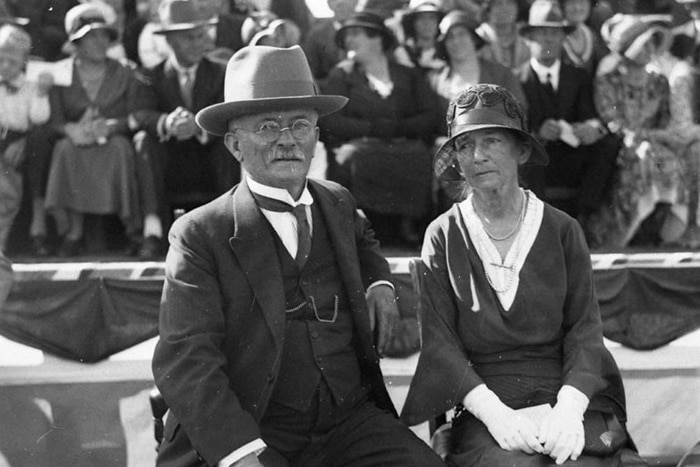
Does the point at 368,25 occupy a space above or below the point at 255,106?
below

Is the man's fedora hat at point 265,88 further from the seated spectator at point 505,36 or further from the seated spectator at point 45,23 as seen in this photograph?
the seated spectator at point 505,36

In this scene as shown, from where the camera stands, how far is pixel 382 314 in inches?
124

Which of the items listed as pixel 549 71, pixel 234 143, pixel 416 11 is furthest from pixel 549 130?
pixel 234 143

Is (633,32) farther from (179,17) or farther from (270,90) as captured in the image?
(270,90)

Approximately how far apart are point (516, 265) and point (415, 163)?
2.66m

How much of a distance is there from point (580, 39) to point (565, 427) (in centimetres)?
415

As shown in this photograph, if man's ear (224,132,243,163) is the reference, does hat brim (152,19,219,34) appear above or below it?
below

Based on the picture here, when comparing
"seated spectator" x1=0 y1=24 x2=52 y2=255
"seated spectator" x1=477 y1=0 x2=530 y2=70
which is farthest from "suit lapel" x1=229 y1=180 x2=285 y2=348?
"seated spectator" x1=477 y1=0 x2=530 y2=70

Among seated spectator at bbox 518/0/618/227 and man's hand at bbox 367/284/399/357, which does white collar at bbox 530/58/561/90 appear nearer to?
seated spectator at bbox 518/0/618/227

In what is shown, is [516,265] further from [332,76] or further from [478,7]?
[478,7]

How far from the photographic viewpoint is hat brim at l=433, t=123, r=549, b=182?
3.10m

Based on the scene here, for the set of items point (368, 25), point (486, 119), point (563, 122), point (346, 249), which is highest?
point (486, 119)

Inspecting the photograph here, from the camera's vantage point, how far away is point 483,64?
19.9 feet

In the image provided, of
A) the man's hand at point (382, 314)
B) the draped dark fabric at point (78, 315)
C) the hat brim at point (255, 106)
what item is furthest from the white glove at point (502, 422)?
the draped dark fabric at point (78, 315)
